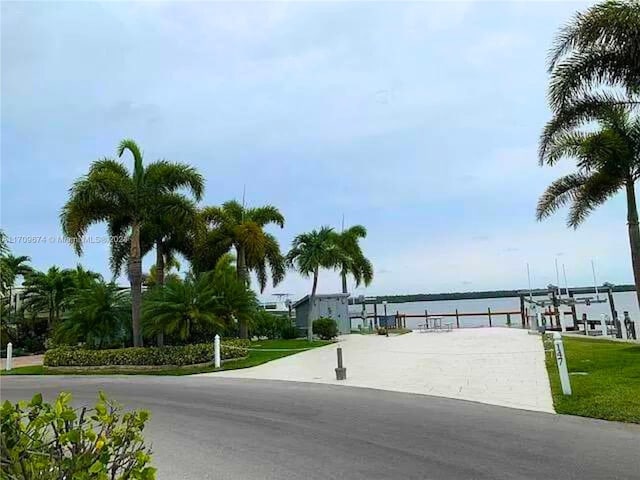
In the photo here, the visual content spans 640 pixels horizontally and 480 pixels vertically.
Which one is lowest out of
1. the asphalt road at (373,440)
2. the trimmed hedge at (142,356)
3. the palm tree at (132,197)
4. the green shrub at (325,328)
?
the asphalt road at (373,440)

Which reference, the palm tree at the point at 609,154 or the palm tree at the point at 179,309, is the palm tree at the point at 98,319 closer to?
the palm tree at the point at 179,309

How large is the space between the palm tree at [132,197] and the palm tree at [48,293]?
1533 cm

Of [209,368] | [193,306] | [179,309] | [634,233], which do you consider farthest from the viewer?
[193,306]

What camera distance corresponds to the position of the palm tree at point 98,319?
2133cm

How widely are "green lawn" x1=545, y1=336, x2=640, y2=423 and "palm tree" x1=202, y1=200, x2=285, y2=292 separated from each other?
1459 cm

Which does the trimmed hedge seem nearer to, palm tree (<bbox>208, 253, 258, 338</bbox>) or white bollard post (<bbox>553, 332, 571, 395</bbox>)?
palm tree (<bbox>208, 253, 258, 338</bbox>)

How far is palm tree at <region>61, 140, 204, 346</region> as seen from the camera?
2017 cm

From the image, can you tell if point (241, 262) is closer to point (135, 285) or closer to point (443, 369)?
point (135, 285)

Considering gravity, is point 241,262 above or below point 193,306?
above

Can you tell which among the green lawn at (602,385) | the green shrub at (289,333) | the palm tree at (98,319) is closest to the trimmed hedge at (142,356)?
the palm tree at (98,319)

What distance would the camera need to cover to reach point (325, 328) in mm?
30312

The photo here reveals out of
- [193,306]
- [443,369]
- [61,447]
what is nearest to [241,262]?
[193,306]

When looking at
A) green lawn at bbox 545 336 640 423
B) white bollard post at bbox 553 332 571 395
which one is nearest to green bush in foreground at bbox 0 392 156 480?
green lawn at bbox 545 336 640 423

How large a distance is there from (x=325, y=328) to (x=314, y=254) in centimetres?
442
